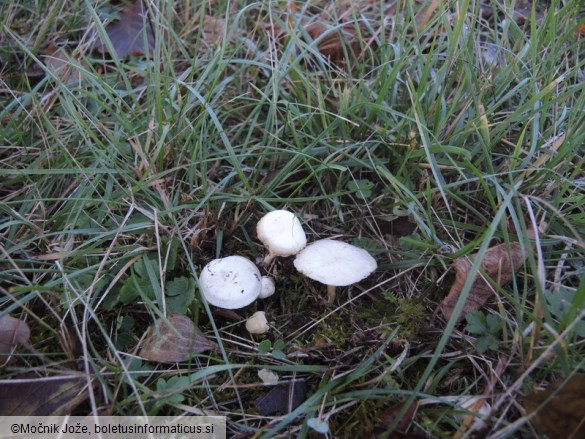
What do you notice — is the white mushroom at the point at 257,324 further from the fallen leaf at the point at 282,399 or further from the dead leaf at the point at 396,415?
the dead leaf at the point at 396,415

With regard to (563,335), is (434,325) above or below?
below

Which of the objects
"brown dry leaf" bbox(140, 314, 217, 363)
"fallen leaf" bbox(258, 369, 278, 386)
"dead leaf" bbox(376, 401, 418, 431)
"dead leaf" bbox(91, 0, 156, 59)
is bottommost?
"fallen leaf" bbox(258, 369, 278, 386)

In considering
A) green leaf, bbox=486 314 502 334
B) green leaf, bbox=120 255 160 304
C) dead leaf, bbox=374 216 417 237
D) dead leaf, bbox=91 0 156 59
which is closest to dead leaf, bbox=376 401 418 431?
green leaf, bbox=486 314 502 334

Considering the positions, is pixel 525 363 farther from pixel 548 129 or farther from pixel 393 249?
pixel 548 129

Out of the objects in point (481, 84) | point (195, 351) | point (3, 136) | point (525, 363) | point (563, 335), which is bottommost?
point (195, 351)

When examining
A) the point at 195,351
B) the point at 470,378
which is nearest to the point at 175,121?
the point at 195,351

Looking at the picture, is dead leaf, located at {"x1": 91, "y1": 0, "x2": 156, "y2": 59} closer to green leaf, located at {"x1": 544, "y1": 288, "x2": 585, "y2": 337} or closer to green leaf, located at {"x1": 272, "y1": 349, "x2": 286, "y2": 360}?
green leaf, located at {"x1": 272, "y1": 349, "x2": 286, "y2": 360}

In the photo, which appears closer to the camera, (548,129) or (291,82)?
(548,129)
